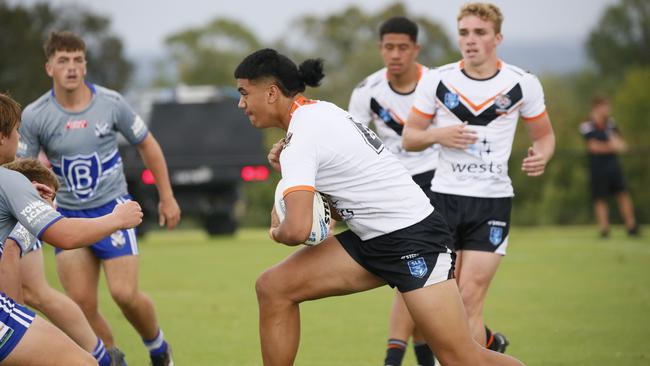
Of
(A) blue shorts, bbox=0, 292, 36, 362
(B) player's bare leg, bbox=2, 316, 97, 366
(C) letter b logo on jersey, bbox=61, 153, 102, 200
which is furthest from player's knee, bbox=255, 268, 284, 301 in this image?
(C) letter b logo on jersey, bbox=61, 153, 102, 200

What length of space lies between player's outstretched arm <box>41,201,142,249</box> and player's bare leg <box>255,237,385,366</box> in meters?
0.83

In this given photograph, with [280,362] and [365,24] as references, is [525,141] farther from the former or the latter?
[280,362]

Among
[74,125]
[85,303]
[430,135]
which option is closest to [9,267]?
[85,303]

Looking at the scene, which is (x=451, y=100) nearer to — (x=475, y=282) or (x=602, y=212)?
(x=475, y=282)

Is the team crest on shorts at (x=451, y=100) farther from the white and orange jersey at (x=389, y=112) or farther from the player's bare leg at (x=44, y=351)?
the player's bare leg at (x=44, y=351)

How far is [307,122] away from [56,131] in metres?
2.79

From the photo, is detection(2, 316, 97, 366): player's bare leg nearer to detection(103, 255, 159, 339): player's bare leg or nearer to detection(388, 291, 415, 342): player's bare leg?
detection(103, 255, 159, 339): player's bare leg

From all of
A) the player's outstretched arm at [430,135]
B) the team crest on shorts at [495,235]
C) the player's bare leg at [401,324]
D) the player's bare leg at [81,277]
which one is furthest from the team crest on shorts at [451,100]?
the player's bare leg at [81,277]

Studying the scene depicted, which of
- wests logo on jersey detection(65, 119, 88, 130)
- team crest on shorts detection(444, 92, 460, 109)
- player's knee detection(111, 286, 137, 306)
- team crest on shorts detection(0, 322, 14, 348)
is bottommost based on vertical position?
player's knee detection(111, 286, 137, 306)

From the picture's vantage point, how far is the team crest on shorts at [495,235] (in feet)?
23.5

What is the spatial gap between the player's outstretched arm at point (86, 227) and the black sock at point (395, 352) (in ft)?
8.49

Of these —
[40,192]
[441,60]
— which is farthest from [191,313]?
[441,60]

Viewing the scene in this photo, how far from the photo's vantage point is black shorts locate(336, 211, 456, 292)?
5.67m

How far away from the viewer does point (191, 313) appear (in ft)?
36.3
